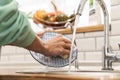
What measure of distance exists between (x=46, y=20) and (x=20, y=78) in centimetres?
64

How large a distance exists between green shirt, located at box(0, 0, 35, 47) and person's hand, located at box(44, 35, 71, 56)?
0.30m

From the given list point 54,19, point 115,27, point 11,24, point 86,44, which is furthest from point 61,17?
point 11,24

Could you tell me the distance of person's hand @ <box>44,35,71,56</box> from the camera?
1.06 m

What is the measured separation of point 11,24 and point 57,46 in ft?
1.35

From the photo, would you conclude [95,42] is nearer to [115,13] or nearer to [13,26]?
[115,13]

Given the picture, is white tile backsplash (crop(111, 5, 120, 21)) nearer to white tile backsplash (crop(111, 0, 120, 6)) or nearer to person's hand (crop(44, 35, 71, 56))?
white tile backsplash (crop(111, 0, 120, 6))

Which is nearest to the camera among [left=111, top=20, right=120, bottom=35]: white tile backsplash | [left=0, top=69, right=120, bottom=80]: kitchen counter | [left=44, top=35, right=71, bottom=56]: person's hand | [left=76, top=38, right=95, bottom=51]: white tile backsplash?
[left=0, top=69, right=120, bottom=80]: kitchen counter

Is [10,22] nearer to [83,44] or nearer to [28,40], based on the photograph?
[28,40]

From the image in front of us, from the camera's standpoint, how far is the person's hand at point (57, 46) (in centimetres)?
106

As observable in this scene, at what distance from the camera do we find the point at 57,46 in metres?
1.09

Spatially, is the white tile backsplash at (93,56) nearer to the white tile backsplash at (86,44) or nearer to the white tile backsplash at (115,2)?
the white tile backsplash at (86,44)

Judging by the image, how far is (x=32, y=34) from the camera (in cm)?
79

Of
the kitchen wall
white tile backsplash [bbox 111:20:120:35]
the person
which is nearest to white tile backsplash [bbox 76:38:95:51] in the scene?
the kitchen wall

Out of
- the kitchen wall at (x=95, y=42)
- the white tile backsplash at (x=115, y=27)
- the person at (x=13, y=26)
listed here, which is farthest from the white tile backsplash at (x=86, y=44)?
the person at (x=13, y=26)
